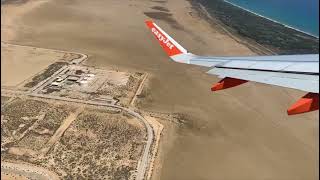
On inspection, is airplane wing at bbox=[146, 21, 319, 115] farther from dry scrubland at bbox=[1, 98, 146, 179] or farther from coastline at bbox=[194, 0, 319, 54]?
coastline at bbox=[194, 0, 319, 54]

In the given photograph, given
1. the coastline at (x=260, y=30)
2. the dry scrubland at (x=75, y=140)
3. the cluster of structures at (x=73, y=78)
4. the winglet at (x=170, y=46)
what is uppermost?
the winglet at (x=170, y=46)

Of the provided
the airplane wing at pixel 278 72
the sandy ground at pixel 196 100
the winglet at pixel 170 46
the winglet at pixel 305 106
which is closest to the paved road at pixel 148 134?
the sandy ground at pixel 196 100

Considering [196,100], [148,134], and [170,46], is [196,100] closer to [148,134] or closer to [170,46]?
[148,134]

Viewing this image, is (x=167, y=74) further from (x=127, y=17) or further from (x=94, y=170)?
(x=127, y=17)

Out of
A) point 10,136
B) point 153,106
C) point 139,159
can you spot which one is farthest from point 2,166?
point 153,106

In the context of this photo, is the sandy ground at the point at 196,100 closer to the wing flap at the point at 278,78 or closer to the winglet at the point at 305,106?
the wing flap at the point at 278,78

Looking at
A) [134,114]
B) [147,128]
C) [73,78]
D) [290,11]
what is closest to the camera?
[147,128]

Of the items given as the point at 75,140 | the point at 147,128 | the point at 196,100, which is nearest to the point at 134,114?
the point at 147,128
